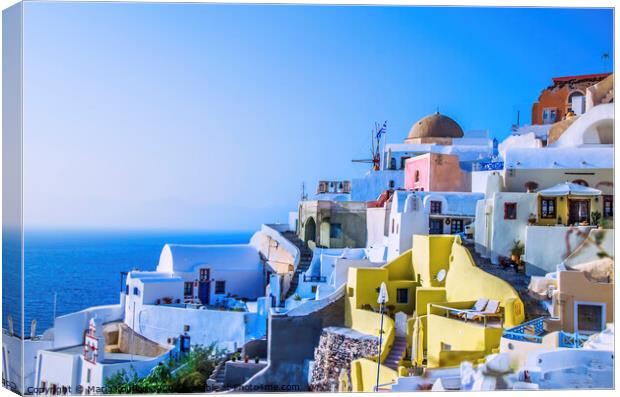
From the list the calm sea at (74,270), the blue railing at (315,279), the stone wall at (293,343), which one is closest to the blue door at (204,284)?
the blue railing at (315,279)

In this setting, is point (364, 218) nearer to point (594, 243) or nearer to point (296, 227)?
point (296, 227)

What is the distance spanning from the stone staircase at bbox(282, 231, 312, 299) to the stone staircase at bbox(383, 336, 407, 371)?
4.33 metres

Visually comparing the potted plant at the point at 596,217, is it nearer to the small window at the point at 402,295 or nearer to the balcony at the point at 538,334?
the balcony at the point at 538,334

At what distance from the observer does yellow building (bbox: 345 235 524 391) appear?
15828 millimetres

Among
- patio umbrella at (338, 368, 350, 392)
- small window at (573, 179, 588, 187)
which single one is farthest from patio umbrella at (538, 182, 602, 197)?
patio umbrella at (338, 368, 350, 392)

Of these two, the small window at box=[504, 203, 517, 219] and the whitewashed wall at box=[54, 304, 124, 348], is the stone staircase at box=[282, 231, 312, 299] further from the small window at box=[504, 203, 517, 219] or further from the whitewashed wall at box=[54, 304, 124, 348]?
the small window at box=[504, 203, 517, 219]

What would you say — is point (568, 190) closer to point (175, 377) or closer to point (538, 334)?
point (538, 334)

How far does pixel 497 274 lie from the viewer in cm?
1742

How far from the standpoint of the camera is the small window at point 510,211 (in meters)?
17.8

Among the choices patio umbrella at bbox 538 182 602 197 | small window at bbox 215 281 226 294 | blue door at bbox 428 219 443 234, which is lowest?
small window at bbox 215 281 226 294

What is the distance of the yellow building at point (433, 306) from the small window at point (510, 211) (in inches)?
44.7

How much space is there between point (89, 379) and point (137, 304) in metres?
3.51

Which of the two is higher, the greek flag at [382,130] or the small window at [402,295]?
the greek flag at [382,130]

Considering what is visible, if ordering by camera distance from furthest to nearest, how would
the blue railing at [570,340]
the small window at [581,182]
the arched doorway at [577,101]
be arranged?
the arched doorway at [577,101]
the small window at [581,182]
the blue railing at [570,340]
